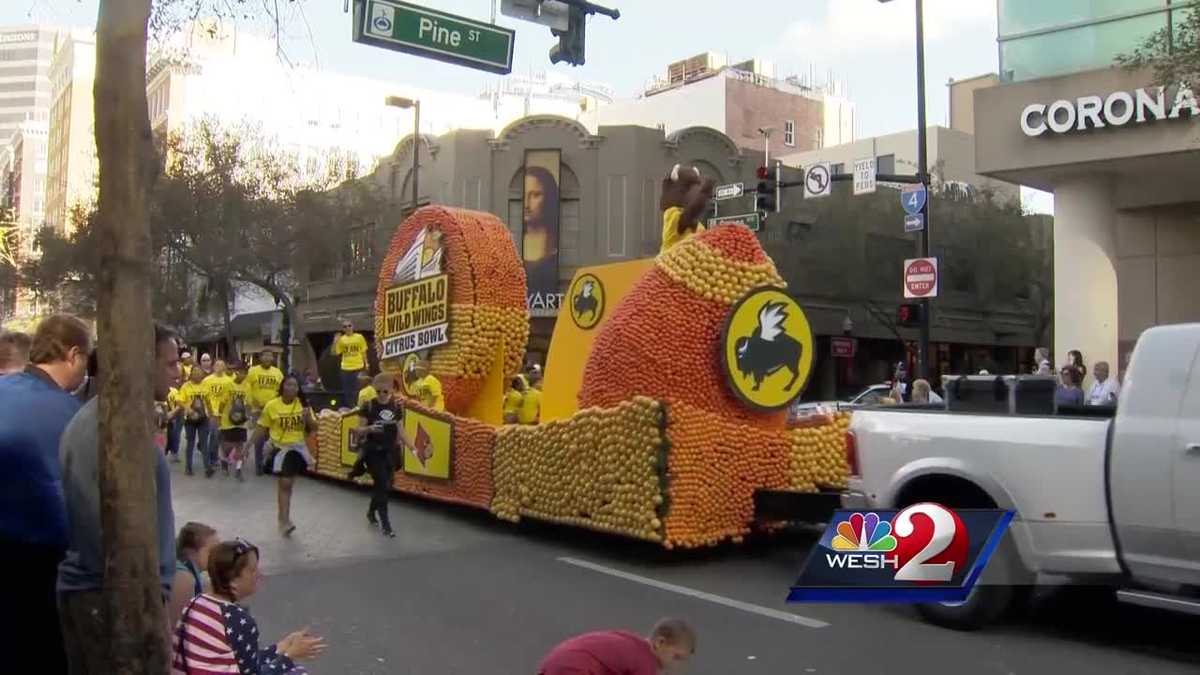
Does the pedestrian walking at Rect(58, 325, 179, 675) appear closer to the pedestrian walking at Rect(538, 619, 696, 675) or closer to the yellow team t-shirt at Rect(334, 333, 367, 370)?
the pedestrian walking at Rect(538, 619, 696, 675)

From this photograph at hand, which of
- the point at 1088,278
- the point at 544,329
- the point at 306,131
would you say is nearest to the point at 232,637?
the point at 1088,278

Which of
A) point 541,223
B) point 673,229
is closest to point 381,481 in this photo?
point 673,229

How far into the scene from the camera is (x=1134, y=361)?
619 centimetres

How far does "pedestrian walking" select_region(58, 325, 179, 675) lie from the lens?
3049 mm

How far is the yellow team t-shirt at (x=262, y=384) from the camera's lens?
14578 millimetres

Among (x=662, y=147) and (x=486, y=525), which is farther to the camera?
(x=662, y=147)

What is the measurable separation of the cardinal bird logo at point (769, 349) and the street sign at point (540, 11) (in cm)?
387

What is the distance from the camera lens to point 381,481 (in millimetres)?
10305

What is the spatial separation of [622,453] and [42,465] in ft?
19.1

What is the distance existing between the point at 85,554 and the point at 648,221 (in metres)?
31.7

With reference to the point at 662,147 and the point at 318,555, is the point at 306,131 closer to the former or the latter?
the point at 662,147

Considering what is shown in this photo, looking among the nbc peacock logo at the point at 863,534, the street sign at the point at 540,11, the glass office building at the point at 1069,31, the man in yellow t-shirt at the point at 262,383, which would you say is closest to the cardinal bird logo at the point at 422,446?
the man in yellow t-shirt at the point at 262,383

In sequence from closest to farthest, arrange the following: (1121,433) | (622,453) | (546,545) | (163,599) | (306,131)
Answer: (163,599), (1121,433), (622,453), (546,545), (306,131)

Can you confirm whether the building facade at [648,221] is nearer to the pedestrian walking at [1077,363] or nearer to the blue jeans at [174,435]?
the pedestrian walking at [1077,363]
